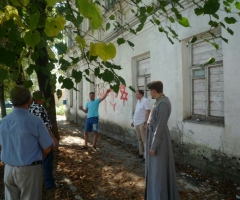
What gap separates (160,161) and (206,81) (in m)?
2.40

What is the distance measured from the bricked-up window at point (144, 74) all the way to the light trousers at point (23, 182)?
16.0 ft

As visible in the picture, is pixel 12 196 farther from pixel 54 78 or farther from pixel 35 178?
pixel 54 78

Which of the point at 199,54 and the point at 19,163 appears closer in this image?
the point at 19,163

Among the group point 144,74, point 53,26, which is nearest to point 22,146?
point 53,26

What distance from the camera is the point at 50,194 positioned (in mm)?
4238

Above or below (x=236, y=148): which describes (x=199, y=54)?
above

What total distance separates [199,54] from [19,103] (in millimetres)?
3955

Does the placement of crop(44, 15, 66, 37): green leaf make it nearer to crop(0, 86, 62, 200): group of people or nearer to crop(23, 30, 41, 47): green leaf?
crop(23, 30, 41, 47): green leaf

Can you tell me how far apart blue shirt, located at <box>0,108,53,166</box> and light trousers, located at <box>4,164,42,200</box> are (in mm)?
81

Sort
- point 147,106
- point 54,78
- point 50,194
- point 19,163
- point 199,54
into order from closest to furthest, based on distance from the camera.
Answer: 1. point 54,78
2. point 19,163
3. point 50,194
4. point 199,54
5. point 147,106

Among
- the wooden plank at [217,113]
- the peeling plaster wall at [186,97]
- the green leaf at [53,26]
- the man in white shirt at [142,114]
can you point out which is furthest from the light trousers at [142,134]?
the green leaf at [53,26]

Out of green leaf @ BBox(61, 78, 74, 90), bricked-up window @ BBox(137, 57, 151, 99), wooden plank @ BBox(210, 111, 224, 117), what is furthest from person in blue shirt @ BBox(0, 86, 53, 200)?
bricked-up window @ BBox(137, 57, 151, 99)

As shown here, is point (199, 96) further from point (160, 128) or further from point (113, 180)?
point (113, 180)

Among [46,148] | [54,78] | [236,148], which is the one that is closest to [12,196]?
[46,148]
